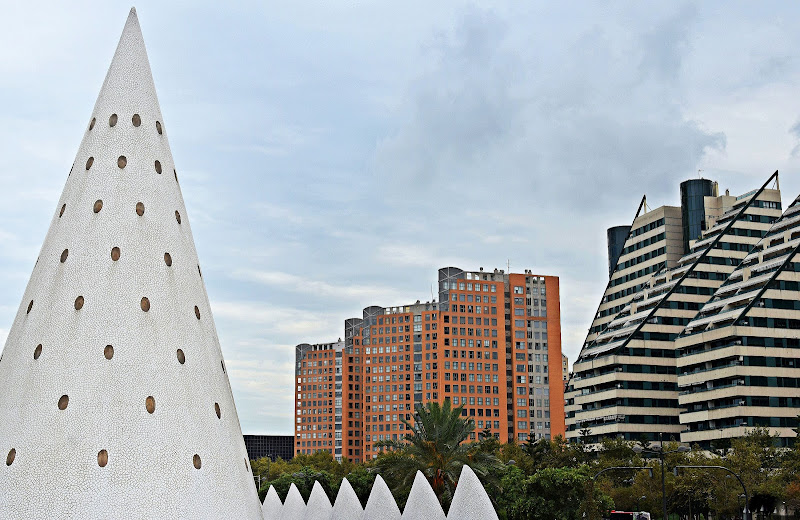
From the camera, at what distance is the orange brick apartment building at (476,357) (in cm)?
15275

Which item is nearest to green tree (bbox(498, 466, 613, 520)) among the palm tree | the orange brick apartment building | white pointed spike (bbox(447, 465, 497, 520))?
the palm tree

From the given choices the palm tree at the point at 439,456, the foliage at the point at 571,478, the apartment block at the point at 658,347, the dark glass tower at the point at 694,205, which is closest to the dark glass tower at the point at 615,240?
the dark glass tower at the point at 694,205

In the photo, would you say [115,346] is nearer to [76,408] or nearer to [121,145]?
[76,408]

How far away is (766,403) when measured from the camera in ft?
292

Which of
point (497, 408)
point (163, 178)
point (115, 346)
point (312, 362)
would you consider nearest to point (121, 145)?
point (163, 178)

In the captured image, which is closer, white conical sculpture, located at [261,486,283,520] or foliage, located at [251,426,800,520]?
white conical sculpture, located at [261,486,283,520]

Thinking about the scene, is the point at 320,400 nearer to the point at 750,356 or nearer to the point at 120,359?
the point at 750,356

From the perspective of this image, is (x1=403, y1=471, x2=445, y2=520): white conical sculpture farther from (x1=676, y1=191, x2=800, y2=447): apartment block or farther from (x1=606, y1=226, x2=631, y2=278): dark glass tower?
→ (x1=606, y1=226, x2=631, y2=278): dark glass tower

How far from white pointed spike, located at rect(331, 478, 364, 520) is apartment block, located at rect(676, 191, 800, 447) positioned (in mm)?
63695

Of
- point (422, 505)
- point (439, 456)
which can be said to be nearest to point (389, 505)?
point (422, 505)

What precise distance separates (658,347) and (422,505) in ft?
299

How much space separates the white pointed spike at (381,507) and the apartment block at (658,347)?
80810 millimetres

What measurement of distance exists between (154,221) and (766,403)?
85.4 metres

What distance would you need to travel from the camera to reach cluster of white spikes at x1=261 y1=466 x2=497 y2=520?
86.6ft
